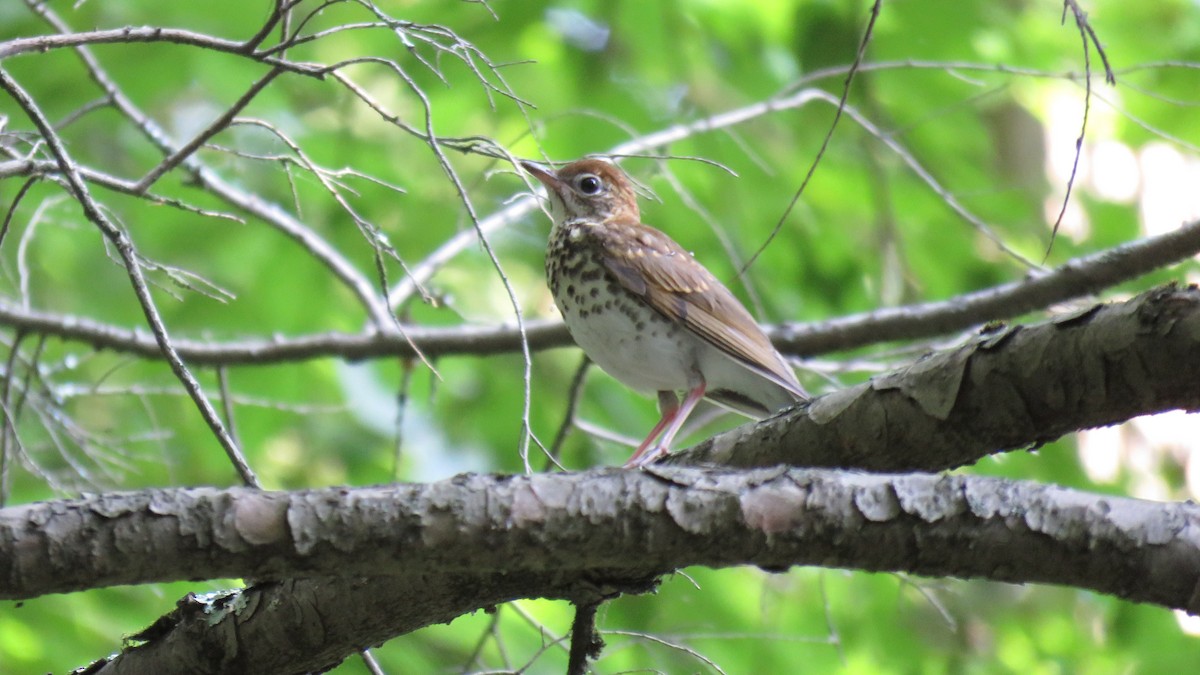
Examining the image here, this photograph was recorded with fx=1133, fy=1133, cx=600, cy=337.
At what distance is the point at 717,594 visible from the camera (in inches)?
176

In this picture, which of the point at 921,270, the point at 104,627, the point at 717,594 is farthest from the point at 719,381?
the point at 104,627

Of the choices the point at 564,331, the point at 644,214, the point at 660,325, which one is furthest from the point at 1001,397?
the point at 644,214

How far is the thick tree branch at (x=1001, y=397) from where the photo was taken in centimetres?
181

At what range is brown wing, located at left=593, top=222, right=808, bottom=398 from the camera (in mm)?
3783


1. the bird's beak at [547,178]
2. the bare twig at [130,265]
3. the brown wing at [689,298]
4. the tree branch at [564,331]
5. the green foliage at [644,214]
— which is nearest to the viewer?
the bare twig at [130,265]

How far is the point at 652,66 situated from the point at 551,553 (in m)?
3.76

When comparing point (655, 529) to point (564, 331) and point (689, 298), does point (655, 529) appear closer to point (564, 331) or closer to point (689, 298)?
point (689, 298)

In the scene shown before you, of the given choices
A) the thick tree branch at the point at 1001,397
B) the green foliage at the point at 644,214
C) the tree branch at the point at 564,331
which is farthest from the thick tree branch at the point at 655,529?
the green foliage at the point at 644,214

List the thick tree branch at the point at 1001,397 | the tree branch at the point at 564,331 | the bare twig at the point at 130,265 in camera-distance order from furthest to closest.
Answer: the tree branch at the point at 564,331, the bare twig at the point at 130,265, the thick tree branch at the point at 1001,397

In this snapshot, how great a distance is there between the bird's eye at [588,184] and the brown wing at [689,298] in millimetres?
379

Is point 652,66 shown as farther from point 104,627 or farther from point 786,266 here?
point 104,627

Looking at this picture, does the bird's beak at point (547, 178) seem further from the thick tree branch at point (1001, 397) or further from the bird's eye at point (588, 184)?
the thick tree branch at point (1001, 397)

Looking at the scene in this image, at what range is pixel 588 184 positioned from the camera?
4441mm

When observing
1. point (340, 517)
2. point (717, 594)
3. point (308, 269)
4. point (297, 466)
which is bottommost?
point (340, 517)
